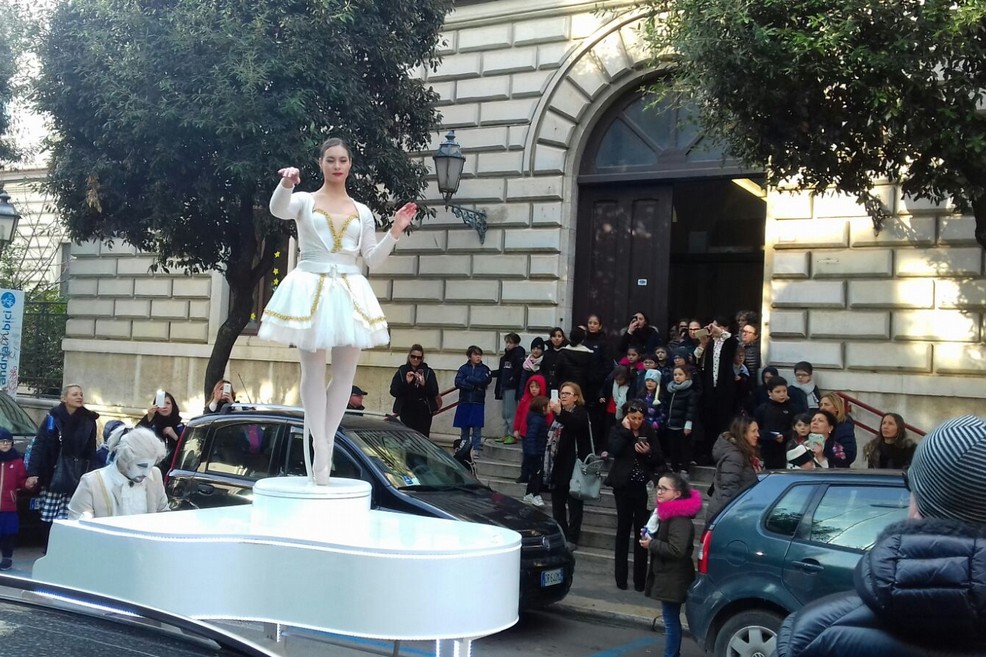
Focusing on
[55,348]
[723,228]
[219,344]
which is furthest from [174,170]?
[55,348]

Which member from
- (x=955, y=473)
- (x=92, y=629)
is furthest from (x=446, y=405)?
(x=955, y=473)

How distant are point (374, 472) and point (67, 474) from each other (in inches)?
134

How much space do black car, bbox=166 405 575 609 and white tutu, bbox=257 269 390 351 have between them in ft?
11.6

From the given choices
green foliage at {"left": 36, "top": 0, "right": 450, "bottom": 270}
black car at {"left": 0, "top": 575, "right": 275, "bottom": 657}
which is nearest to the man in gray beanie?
black car at {"left": 0, "top": 575, "right": 275, "bottom": 657}

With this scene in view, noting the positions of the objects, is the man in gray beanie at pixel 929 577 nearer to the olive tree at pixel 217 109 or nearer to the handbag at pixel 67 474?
the handbag at pixel 67 474

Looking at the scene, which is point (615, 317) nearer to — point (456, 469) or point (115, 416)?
point (456, 469)

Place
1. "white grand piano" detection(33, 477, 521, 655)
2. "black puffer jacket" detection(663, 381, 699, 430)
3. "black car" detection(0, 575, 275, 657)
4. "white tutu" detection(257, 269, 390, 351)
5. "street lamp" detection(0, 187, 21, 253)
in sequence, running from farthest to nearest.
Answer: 1. "street lamp" detection(0, 187, 21, 253)
2. "black puffer jacket" detection(663, 381, 699, 430)
3. "white tutu" detection(257, 269, 390, 351)
4. "white grand piano" detection(33, 477, 521, 655)
5. "black car" detection(0, 575, 275, 657)

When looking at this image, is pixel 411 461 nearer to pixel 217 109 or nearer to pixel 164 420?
pixel 164 420

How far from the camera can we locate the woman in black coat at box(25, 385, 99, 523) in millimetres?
9812

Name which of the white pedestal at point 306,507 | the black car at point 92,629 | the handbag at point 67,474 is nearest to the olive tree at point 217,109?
the handbag at point 67,474

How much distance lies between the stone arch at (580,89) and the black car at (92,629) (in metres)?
13.8

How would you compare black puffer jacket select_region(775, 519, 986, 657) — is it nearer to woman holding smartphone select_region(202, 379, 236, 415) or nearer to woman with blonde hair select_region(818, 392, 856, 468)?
woman with blonde hair select_region(818, 392, 856, 468)

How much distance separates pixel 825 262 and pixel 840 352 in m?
1.22

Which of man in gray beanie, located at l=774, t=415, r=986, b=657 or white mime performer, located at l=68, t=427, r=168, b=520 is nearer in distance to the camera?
man in gray beanie, located at l=774, t=415, r=986, b=657
